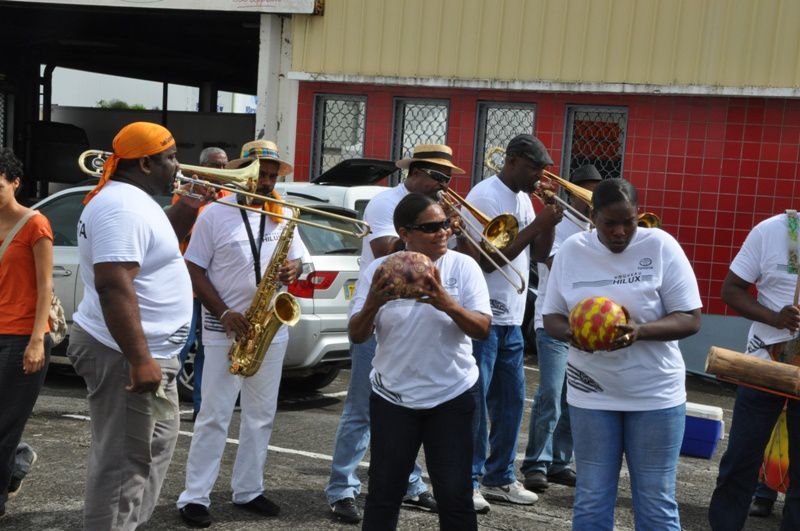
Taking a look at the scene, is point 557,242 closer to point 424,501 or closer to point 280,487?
point 424,501

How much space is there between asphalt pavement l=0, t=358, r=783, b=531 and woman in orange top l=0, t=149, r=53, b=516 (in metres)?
0.52

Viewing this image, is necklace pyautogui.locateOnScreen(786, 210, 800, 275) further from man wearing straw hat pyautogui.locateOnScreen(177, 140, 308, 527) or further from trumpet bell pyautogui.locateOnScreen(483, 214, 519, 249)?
man wearing straw hat pyautogui.locateOnScreen(177, 140, 308, 527)

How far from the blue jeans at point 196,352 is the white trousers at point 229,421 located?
5.86 ft

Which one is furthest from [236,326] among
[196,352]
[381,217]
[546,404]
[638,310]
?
[196,352]

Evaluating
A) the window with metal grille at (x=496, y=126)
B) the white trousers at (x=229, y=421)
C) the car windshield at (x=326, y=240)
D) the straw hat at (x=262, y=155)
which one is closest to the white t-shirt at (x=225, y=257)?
the white trousers at (x=229, y=421)

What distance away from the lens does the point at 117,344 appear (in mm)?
4207

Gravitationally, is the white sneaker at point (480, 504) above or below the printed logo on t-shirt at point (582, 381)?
below

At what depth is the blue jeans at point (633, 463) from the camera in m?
4.36

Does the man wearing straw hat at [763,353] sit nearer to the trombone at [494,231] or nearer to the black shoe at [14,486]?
the trombone at [494,231]

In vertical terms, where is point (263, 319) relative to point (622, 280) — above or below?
below

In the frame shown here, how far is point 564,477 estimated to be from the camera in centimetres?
673

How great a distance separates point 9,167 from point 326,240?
3.68 m

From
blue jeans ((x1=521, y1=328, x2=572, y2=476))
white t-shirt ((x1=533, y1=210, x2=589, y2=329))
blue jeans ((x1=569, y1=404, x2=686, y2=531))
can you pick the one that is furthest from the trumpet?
blue jeans ((x1=569, y1=404, x2=686, y2=531))

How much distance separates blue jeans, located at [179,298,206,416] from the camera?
7594 millimetres
